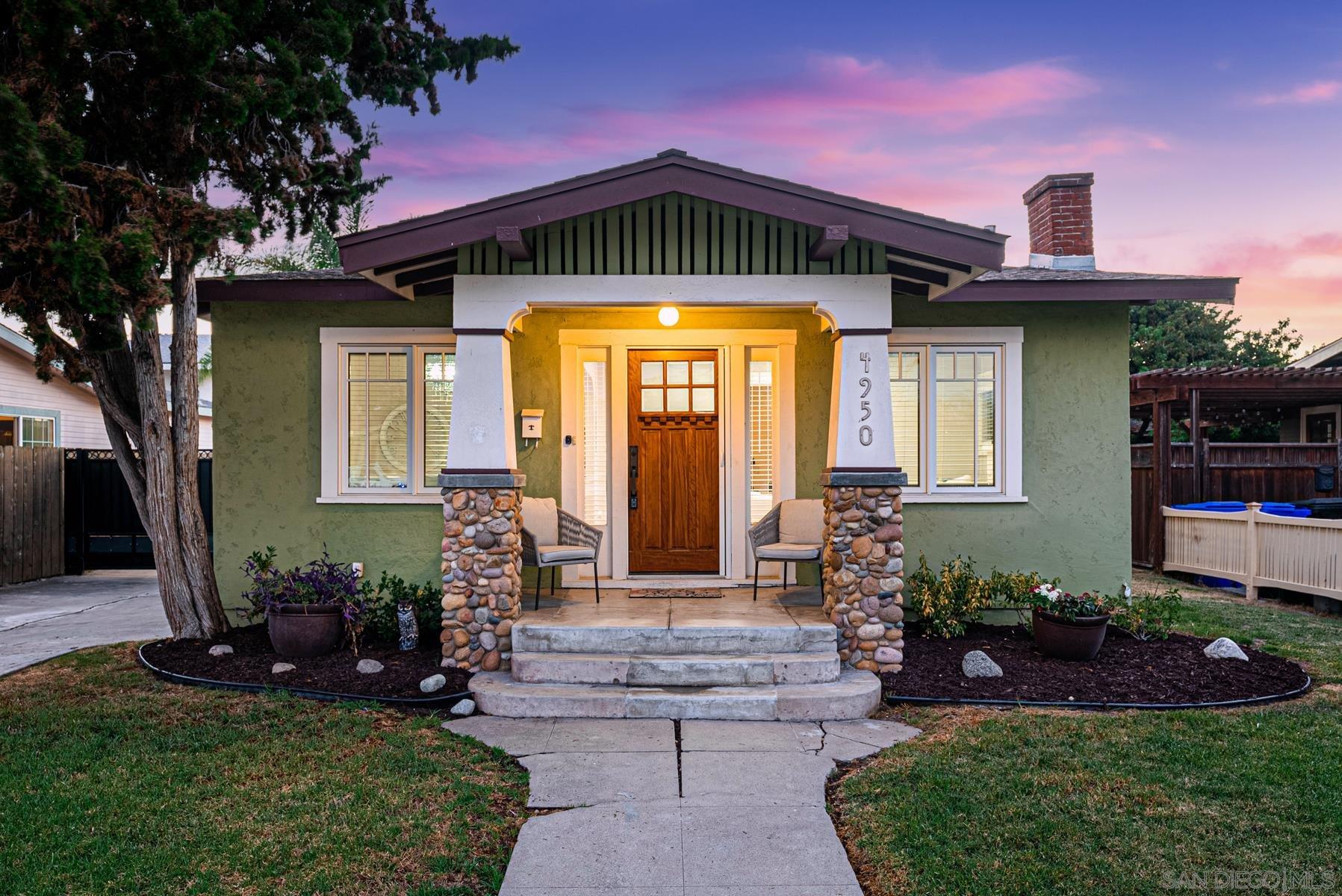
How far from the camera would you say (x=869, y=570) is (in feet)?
18.8

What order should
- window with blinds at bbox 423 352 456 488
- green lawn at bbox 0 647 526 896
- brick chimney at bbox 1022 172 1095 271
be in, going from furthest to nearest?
brick chimney at bbox 1022 172 1095 271
window with blinds at bbox 423 352 456 488
green lawn at bbox 0 647 526 896

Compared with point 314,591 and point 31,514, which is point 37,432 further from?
point 314,591

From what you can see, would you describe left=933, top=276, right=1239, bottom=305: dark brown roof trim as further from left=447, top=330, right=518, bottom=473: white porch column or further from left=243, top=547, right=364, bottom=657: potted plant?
left=243, top=547, right=364, bottom=657: potted plant

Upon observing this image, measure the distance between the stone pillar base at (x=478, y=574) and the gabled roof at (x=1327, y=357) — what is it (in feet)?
53.4

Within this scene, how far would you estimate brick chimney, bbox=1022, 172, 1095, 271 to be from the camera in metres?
8.69

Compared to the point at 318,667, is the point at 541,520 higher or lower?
higher

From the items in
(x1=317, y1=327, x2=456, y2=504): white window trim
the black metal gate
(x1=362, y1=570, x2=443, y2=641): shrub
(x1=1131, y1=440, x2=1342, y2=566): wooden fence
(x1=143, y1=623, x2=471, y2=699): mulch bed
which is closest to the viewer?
(x1=143, y1=623, x2=471, y2=699): mulch bed

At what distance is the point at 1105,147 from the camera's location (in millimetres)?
10914

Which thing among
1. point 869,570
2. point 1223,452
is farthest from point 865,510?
point 1223,452

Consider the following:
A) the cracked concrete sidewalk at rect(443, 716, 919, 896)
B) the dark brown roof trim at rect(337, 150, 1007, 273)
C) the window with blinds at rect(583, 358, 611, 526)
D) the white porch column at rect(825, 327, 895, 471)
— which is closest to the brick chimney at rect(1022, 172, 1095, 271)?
the dark brown roof trim at rect(337, 150, 1007, 273)

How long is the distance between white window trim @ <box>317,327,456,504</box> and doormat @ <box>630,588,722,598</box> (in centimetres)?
186

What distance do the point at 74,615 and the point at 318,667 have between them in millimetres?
4516

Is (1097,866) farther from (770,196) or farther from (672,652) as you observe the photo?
(770,196)

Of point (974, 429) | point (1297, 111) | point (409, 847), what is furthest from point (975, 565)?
point (1297, 111)
